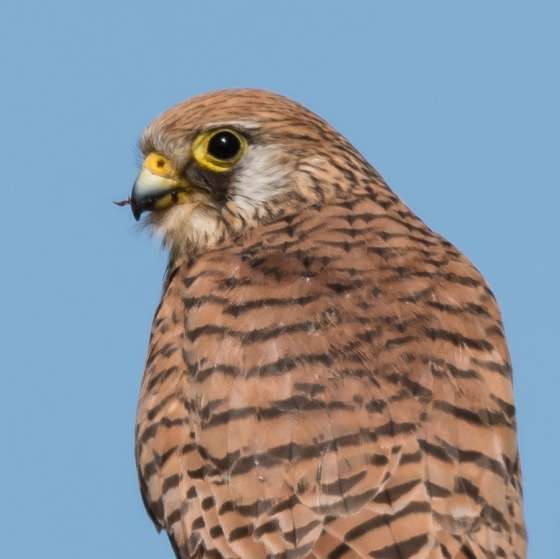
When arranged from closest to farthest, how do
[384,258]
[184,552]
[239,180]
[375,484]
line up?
[375,484] → [184,552] → [384,258] → [239,180]

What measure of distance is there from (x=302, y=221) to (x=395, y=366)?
104 cm

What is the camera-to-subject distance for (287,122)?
21.8ft

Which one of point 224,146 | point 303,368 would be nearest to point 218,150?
point 224,146

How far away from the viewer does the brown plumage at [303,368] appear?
17.4ft

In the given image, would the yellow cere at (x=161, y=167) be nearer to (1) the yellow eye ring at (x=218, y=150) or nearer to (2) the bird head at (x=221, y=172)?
(2) the bird head at (x=221, y=172)

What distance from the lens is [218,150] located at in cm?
650

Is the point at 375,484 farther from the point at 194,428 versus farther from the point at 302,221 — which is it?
the point at 302,221

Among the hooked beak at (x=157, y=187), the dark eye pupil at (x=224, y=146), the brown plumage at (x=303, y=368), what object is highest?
the dark eye pupil at (x=224, y=146)

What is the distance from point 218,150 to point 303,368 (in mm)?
1282

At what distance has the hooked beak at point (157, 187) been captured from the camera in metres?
6.52

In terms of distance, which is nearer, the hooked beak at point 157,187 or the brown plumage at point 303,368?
the brown plumage at point 303,368

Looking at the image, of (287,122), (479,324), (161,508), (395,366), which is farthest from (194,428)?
(287,122)

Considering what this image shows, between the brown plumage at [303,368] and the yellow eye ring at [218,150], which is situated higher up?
the yellow eye ring at [218,150]

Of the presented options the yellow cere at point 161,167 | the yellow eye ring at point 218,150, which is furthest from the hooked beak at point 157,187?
the yellow eye ring at point 218,150
